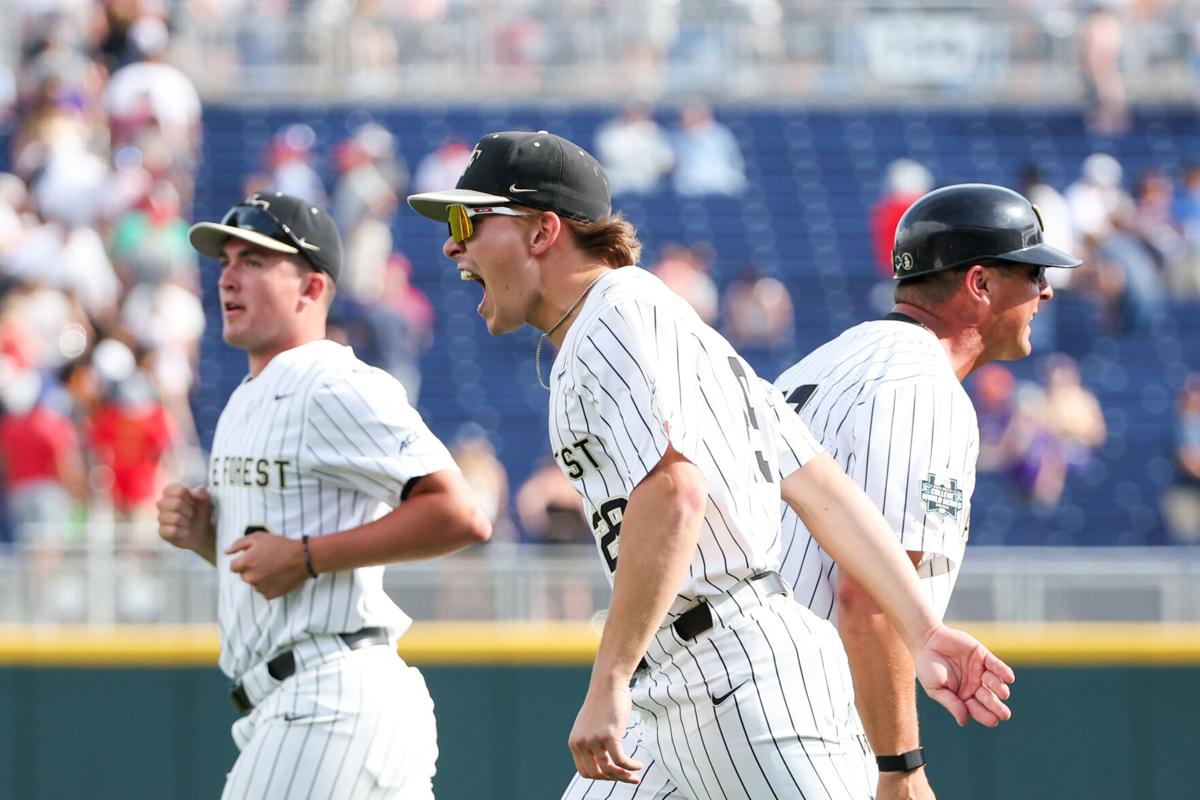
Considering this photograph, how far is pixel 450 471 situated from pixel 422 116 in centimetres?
1352

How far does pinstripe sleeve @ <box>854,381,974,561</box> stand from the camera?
161 inches

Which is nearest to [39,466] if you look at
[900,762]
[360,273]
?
[360,273]

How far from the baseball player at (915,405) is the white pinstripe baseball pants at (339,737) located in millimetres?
1059

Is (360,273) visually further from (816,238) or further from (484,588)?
(484,588)

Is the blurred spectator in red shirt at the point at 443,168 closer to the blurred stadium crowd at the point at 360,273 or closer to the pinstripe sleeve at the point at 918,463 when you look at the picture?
the blurred stadium crowd at the point at 360,273

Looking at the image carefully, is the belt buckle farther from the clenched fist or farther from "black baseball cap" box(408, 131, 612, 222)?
"black baseball cap" box(408, 131, 612, 222)

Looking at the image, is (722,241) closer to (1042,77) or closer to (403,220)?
(403,220)

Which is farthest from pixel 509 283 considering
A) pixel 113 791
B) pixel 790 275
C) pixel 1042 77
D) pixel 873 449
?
pixel 1042 77

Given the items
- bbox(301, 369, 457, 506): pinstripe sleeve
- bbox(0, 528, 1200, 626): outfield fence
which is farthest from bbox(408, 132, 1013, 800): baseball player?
bbox(0, 528, 1200, 626): outfield fence

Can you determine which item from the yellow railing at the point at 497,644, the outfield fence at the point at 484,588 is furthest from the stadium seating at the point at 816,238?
the yellow railing at the point at 497,644

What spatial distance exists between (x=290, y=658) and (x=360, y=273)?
9790 mm

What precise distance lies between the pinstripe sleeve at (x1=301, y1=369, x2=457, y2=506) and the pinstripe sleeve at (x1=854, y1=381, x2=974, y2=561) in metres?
1.22

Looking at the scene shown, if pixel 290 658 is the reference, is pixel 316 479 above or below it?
above

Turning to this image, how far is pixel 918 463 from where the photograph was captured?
4.11m
